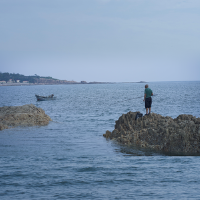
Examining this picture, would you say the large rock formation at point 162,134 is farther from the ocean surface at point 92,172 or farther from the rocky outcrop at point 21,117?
the rocky outcrop at point 21,117

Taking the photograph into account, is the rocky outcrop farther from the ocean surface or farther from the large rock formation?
the large rock formation

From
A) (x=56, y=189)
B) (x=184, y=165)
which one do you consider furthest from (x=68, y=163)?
(x=184, y=165)

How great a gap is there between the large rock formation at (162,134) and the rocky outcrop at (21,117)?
954cm

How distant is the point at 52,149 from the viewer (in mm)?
14875

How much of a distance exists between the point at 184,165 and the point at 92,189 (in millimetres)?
4650

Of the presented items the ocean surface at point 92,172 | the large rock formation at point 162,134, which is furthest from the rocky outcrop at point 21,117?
the large rock formation at point 162,134

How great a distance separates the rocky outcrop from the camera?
2362cm

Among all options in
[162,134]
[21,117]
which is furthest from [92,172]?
[21,117]

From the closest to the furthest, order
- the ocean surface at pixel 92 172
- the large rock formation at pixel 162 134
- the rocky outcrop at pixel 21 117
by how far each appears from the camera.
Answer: the ocean surface at pixel 92 172, the large rock formation at pixel 162 134, the rocky outcrop at pixel 21 117

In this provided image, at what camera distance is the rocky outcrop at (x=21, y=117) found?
2362cm

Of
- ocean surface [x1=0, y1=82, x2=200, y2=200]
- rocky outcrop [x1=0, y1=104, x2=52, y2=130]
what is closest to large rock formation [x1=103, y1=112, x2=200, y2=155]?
ocean surface [x1=0, y1=82, x2=200, y2=200]

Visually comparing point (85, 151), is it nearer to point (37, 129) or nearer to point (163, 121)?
point (163, 121)

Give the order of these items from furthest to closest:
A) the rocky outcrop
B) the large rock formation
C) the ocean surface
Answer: the rocky outcrop
the large rock formation
the ocean surface

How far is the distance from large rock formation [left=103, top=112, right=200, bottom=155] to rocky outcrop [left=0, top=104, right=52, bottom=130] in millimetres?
9538
